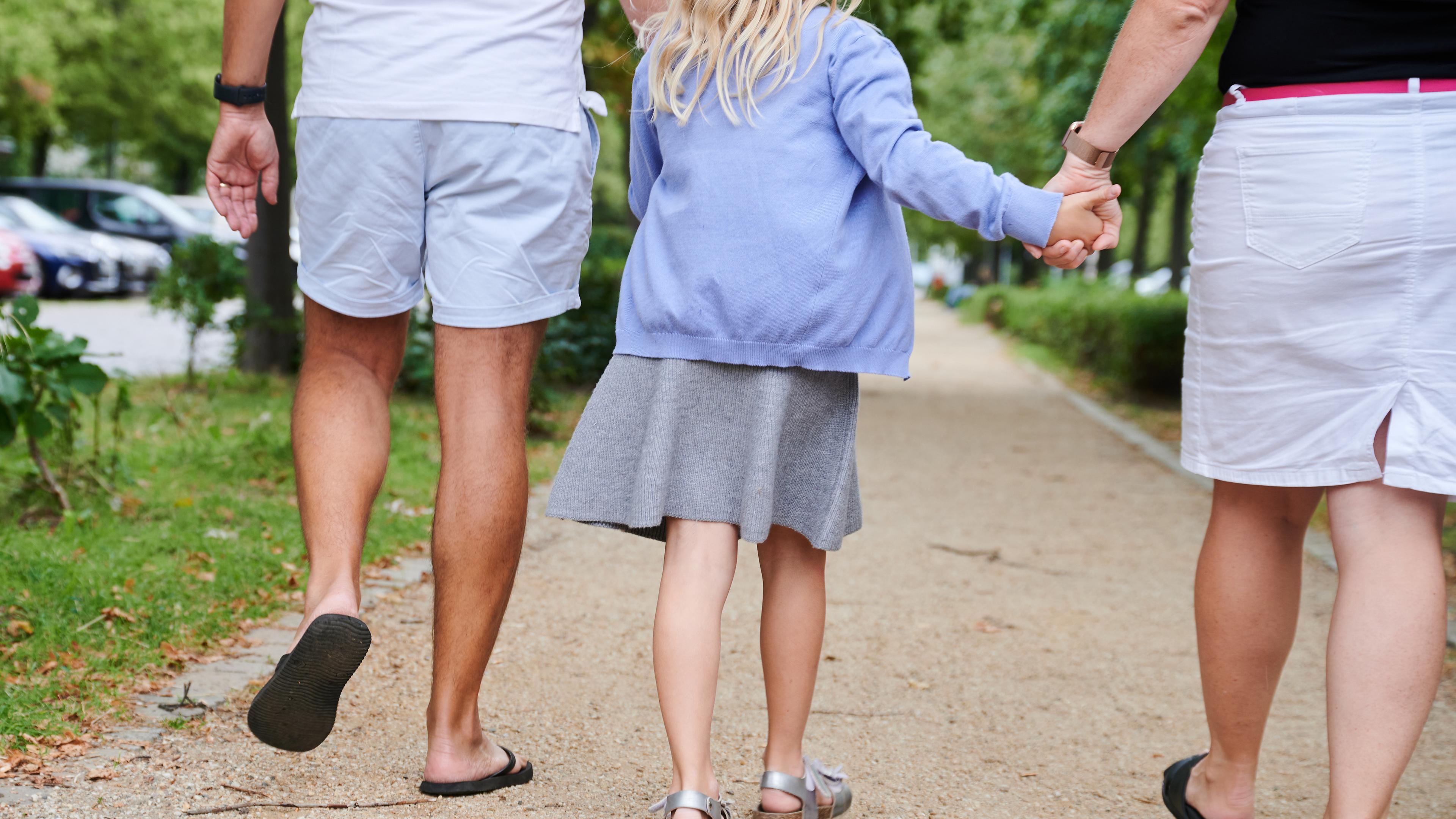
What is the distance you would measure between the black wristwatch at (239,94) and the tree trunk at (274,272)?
252 inches

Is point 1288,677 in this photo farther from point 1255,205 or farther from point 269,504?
point 269,504

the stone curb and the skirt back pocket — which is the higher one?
the skirt back pocket

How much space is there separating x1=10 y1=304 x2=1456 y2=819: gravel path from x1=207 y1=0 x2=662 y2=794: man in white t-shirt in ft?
1.15

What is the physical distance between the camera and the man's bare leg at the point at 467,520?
2424 millimetres

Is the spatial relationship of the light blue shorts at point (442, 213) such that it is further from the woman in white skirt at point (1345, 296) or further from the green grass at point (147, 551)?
the green grass at point (147, 551)

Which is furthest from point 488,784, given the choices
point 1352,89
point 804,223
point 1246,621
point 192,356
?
point 192,356

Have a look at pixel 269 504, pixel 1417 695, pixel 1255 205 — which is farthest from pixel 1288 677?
pixel 269 504

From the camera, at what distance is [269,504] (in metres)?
4.95

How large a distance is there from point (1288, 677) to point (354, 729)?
255 centimetres

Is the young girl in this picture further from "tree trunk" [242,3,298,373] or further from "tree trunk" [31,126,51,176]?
"tree trunk" [31,126,51,176]

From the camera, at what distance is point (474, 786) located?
2.46 meters

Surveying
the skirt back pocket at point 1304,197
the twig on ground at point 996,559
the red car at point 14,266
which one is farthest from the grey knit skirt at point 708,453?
the red car at point 14,266

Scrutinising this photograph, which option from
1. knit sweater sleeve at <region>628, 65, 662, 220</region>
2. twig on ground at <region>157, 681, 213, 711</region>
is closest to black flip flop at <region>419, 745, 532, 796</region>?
twig on ground at <region>157, 681, 213, 711</region>

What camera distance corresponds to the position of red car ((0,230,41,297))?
1641 centimetres
